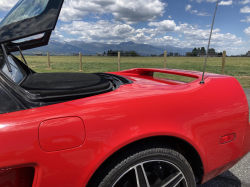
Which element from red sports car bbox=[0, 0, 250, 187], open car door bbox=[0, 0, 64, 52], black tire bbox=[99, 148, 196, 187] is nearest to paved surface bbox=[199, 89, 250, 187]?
red sports car bbox=[0, 0, 250, 187]

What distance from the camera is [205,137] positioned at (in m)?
1.41

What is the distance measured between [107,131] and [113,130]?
0.04 meters

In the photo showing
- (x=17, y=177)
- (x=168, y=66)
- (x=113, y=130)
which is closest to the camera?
(x=17, y=177)

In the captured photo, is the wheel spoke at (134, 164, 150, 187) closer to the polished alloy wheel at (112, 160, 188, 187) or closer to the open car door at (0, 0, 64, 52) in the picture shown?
the polished alloy wheel at (112, 160, 188, 187)

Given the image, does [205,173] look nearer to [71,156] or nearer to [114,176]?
[114,176]

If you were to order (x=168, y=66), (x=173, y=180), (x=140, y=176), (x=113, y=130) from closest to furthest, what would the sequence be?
(x=113, y=130)
(x=140, y=176)
(x=173, y=180)
(x=168, y=66)

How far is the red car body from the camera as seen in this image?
38.5 inches

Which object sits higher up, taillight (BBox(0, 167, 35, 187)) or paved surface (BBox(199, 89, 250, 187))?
taillight (BBox(0, 167, 35, 187))

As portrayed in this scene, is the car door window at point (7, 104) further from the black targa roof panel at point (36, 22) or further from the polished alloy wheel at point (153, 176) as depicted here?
the polished alloy wheel at point (153, 176)

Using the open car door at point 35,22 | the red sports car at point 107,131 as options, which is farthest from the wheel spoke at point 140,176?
the open car door at point 35,22

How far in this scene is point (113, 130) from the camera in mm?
1115

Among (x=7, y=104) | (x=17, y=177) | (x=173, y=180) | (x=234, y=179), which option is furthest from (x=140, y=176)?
(x=234, y=179)

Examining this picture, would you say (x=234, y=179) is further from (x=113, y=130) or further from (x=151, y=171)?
(x=113, y=130)

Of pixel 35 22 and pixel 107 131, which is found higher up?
pixel 35 22
